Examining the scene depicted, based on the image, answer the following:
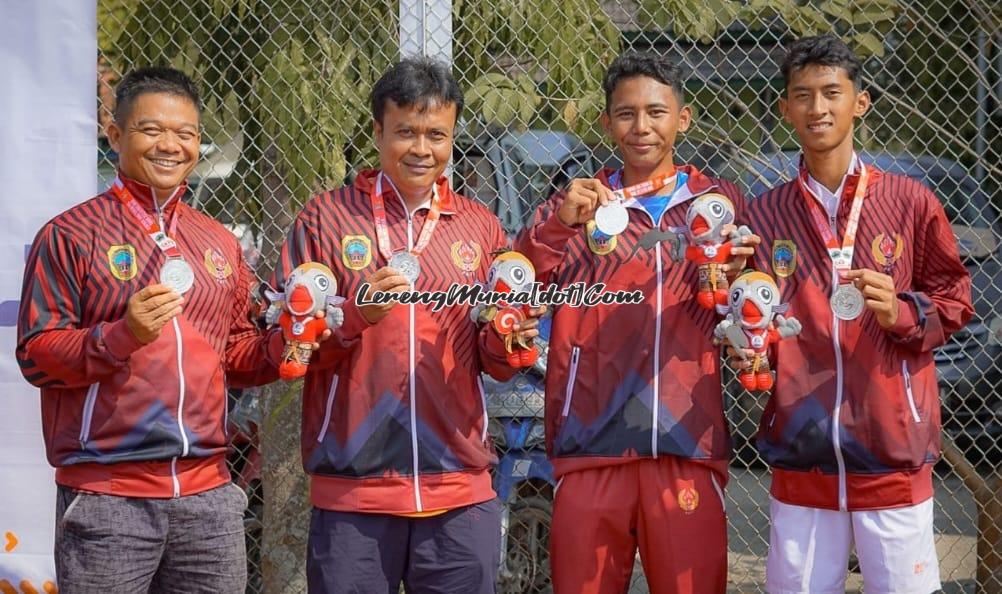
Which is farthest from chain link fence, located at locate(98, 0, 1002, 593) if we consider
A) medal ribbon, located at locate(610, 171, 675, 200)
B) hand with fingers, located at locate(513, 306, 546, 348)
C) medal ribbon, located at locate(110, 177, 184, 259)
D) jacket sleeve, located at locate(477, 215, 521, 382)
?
hand with fingers, located at locate(513, 306, 546, 348)

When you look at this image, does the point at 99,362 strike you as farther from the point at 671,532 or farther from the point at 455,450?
the point at 671,532

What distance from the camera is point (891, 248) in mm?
3701

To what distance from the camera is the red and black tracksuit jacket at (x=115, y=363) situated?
3.46 metres

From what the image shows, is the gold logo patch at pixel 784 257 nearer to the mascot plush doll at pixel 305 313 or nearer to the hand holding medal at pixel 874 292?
the hand holding medal at pixel 874 292

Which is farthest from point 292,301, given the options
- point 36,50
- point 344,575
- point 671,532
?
point 36,50

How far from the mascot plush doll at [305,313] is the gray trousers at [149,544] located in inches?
21.3

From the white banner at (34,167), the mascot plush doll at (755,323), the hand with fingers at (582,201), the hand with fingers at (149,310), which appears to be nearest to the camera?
the hand with fingers at (149,310)

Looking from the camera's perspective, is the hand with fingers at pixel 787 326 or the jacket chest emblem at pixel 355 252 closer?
the hand with fingers at pixel 787 326

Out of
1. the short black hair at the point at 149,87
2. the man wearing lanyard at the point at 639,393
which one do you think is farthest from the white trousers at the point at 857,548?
the short black hair at the point at 149,87

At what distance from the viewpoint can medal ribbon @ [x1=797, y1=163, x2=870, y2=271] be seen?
3654 millimetres

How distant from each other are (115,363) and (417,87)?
1194 millimetres

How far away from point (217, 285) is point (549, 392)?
108 centimetres

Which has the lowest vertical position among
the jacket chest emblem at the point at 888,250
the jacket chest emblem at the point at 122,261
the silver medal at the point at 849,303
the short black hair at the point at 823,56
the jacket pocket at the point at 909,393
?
the jacket pocket at the point at 909,393

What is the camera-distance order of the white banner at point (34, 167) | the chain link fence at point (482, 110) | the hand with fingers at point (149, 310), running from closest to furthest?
1. the hand with fingers at point (149, 310)
2. the white banner at point (34, 167)
3. the chain link fence at point (482, 110)
